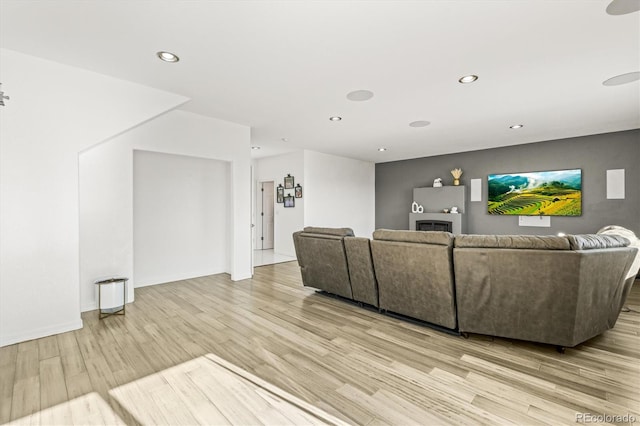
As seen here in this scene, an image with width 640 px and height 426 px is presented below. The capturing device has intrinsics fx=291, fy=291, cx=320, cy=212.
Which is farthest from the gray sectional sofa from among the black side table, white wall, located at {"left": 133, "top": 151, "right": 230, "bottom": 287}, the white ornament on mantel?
the white ornament on mantel

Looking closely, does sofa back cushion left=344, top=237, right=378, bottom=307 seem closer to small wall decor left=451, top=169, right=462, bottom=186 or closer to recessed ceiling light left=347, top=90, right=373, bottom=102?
recessed ceiling light left=347, top=90, right=373, bottom=102

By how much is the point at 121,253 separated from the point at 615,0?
17.8 feet

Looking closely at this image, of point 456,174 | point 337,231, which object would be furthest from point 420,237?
point 456,174

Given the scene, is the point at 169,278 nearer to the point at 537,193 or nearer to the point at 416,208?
the point at 416,208

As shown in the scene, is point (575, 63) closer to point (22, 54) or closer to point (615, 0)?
point (615, 0)

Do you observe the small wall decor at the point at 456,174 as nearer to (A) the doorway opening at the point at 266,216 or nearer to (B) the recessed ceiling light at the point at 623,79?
(B) the recessed ceiling light at the point at 623,79

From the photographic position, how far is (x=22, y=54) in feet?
9.05

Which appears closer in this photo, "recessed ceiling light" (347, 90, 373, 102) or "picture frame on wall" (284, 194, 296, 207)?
"recessed ceiling light" (347, 90, 373, 102)

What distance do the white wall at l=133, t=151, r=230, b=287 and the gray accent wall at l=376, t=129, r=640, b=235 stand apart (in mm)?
5301

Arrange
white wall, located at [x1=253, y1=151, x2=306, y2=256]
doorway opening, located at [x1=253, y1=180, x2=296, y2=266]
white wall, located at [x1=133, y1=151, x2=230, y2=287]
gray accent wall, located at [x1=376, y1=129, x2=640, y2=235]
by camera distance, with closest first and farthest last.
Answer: white wall, located at [x1=133, y1=151, x2=230, y2=287], gray accent wall, located at [x1=376, y1=129, x2=640, y2=235], white wall, located at [x1=253, y1=151, x2=306, y2=256], doorway opening, located at [x1=253, y1=180, x2=296, y2=266]

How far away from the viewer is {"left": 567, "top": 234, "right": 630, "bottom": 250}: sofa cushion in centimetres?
231

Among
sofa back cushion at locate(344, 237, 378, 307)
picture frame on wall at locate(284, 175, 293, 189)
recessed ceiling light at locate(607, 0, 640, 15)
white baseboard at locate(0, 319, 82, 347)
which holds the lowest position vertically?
white baseboard at locate(0, 319, 82, 347)

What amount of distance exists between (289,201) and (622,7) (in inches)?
245

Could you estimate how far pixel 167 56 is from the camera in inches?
109
